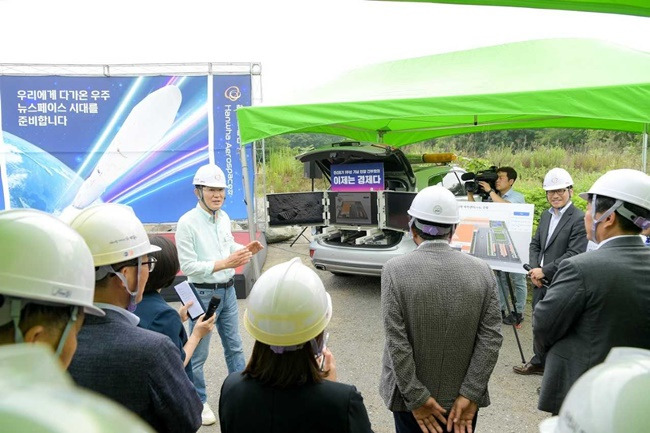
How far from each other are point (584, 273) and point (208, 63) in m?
8.34

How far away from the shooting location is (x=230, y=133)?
29.3ft

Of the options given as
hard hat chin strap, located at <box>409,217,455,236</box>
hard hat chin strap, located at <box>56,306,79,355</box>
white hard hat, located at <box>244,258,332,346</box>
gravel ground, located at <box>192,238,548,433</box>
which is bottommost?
gravel ground, located at <box>192,238,548,433</box>

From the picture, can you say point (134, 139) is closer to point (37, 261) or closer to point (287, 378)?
point (287, 378)

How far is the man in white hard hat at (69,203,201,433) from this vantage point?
142 centimetres

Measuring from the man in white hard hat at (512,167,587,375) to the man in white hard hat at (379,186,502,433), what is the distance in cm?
226

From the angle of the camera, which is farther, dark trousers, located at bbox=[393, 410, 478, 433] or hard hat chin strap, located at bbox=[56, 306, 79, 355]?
dark trousers, located at bbox=[393, 410, 478, 433]

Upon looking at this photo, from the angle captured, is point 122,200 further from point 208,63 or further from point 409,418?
point 409,418

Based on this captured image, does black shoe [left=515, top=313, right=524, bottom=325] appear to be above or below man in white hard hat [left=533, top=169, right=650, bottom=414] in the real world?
below

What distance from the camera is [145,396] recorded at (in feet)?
4.74

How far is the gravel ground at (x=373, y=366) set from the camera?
11.5 ft

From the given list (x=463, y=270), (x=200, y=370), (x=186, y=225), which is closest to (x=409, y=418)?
(x=463, y=270)

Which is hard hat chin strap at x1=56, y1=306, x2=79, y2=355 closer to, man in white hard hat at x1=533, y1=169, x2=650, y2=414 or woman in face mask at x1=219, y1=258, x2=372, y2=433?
woman in face mask at x1=219, y1=258, x2=372, y2=433

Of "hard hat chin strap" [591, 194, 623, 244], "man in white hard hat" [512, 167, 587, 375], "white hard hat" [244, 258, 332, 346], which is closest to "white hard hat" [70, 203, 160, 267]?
"white hard hat" [244, 258, 332, 346]

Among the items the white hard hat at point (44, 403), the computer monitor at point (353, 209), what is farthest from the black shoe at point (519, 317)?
the white hard hat at point (44, 403)
